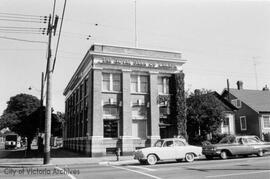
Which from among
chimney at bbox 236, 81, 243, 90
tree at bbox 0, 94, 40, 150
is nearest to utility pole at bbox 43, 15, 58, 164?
tree at bbox 0, 94, 40, 150

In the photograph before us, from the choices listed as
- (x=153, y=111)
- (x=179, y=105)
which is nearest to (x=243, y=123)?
(x=179, y=105)

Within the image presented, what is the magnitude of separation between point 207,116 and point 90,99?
13265 mm

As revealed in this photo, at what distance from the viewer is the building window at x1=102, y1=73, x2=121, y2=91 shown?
28016mm

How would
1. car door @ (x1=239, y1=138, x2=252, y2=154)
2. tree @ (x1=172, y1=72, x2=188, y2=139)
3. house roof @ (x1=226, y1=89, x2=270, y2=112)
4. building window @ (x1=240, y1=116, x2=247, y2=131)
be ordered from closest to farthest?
1. car door @ (x1=239, y1=138, x2=252, y2=154)
2. tree @ (x1=172, y1=72, x2=188, y2=139)
3. house roof @ (x1=226, y1=89, x2=270, y2=112)
4. building window @ (x1=240, y1=116, x2=247, y2=131)

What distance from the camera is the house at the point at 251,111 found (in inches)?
1606

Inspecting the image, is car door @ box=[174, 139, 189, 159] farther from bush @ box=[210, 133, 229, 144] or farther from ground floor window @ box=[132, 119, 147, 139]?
bush @ box=[210, 133, 229, 144]

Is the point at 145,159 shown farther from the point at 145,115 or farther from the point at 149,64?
the point at 149,64

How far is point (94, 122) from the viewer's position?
26375 mm

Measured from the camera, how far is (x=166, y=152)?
756 inches

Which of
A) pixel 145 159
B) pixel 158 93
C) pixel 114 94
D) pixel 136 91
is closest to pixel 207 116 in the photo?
pixel 158 93

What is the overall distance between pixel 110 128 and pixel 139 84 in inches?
202

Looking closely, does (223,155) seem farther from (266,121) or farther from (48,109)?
(266,121)

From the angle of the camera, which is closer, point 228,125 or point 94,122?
point 94,122

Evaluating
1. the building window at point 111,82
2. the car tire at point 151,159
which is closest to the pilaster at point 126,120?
the building window at point 111,82
